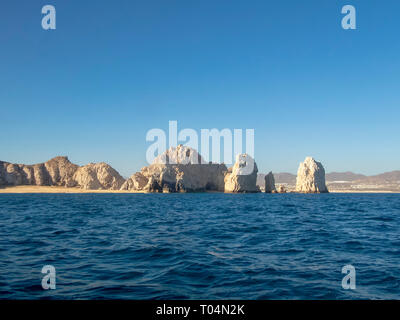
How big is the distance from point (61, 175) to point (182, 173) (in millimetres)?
91442

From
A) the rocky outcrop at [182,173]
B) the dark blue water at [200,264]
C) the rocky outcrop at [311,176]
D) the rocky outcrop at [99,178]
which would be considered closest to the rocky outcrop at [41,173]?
the rocky outcrop at [99,178]

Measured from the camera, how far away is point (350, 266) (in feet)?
36.6

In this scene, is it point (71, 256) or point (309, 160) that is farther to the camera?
point (309, 160)

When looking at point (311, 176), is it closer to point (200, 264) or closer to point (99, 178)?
point (99, 178)

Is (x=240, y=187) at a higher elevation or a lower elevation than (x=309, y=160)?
lower

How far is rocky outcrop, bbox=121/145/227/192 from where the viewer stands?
15125cm

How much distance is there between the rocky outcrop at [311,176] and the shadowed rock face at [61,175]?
11067cm

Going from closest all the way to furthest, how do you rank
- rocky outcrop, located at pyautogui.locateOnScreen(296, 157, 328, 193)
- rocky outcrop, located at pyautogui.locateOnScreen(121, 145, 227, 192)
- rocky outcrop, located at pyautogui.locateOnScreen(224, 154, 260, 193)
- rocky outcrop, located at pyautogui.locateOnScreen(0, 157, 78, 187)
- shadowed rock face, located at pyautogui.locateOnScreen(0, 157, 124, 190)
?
rocky outcrop, located at pyautogui.locateOnScreen(224, 154, 260, 193), rocky outcrop, located at pyautogui.locateOnScreen(121, 145, 227, 192), rocky outcrop, located at pyautogui.locateOnScreen(296, 157, 328, 193), rocky outcrop, located at pyautogui.locateOnScreen(0, 157, 78, 187), shadowed rock face, located at pyautogui.locateOnScreen(0, 157, 124, 190)

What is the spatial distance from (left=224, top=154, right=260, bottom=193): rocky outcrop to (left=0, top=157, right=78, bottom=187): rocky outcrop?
10674 centimetres

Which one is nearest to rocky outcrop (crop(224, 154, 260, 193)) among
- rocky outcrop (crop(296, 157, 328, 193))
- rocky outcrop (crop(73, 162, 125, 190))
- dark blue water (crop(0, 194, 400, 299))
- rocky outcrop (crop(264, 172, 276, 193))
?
rocky outcrop (crop(264, 172, 276, 193))

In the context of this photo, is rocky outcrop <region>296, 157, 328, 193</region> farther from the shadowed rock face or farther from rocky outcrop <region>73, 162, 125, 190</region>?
the shadowed rock face
